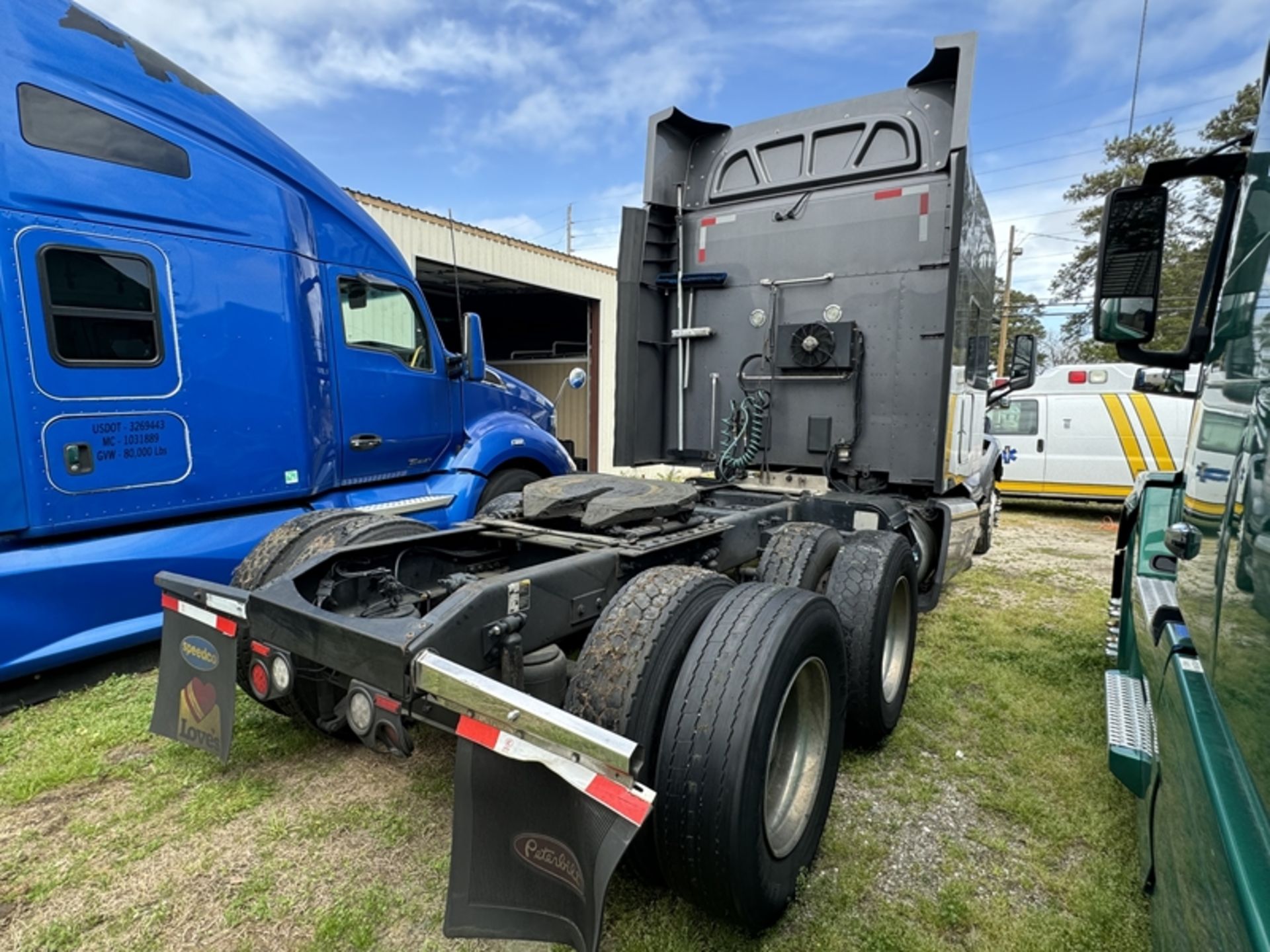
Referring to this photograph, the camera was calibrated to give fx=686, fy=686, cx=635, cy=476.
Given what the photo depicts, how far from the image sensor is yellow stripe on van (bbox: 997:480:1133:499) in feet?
32.3

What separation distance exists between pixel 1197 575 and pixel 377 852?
2570mm

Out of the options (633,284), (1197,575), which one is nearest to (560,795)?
(1197,575)

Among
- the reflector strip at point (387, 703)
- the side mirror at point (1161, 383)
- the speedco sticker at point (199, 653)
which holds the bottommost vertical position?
the speedco sticker at point (199, 653)

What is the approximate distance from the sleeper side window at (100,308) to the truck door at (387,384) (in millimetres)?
1183

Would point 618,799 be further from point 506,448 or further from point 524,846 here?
point 506,448

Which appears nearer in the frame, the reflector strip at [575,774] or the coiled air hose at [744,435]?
→ the reflector strip at [575,774]

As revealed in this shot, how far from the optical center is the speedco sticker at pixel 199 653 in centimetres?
244

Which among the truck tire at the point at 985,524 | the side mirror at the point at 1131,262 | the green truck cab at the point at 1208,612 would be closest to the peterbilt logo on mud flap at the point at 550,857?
the green truck cab at the point at 1208,612

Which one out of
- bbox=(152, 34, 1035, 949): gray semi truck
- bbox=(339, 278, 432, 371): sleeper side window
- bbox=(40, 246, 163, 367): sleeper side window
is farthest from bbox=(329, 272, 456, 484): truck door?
bbox=(152, 34, 1035, 949): gray semi truck

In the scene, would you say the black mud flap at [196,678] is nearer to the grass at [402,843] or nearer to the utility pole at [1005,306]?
the grass at [402,843]

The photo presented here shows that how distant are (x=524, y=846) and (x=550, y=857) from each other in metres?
0.08

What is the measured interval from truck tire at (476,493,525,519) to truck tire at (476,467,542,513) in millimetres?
2046

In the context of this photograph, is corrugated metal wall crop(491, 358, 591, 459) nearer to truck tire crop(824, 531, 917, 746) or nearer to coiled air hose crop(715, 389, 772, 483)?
coiled air hose crop(715, 389, 772, 483)

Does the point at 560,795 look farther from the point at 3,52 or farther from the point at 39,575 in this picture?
the point at 3,52
